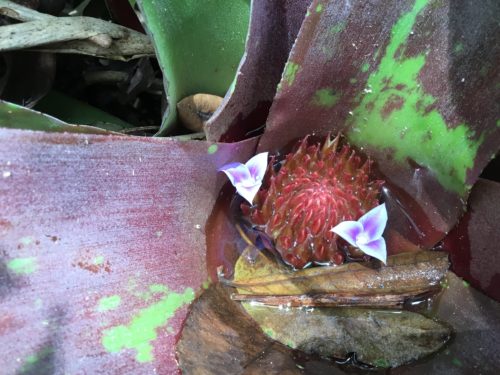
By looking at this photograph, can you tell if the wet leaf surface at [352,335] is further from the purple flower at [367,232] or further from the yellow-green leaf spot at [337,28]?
the yellow-green leaf spot at [337,28]

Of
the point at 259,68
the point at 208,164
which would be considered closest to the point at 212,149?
the point at 208,164

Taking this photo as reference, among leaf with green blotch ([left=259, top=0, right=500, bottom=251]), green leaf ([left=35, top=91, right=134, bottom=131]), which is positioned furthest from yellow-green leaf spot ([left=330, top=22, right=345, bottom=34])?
green leaf ([left=35, top=91, right=134, bottom=131])

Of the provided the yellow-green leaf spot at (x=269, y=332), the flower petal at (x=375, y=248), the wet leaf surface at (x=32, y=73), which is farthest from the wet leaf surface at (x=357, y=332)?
the wet leaf surface at (x=32, y=73)

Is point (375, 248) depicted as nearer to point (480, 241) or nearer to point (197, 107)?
point (480, 241)

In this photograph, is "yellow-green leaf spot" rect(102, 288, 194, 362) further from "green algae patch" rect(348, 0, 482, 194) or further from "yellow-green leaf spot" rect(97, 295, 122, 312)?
"green algae patch" rect(348, 0, 482, 194)

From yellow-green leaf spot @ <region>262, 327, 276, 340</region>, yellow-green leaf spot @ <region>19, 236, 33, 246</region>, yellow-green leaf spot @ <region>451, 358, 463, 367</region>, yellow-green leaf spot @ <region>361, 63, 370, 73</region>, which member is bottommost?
yellow-green leaf spot @ <region>262, 327, 276, 340</region>

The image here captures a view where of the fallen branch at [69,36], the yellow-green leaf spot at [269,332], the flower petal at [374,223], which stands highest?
the flower petal at [374,223]

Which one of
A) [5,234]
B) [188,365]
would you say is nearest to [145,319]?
[188,365]
